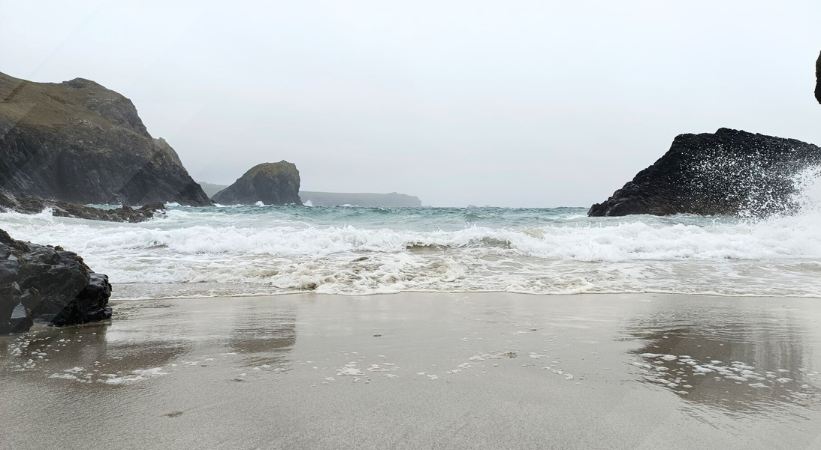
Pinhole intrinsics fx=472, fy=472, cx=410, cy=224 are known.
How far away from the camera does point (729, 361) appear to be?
10.1 feet

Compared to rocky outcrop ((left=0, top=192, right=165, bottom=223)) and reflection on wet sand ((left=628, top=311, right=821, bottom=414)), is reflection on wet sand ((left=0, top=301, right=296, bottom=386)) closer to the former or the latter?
reflection on wet sand ((left=628, top=311, right=821, bottom=414))

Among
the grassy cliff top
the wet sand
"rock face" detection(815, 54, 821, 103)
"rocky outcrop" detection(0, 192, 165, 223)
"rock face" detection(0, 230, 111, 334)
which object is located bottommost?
the wet sand

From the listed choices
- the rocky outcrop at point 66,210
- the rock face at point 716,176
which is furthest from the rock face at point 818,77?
the rock face at point 716,176

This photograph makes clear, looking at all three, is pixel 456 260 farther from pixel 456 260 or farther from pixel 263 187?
pixel 263 187

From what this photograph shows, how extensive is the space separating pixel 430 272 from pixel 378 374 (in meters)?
5.21

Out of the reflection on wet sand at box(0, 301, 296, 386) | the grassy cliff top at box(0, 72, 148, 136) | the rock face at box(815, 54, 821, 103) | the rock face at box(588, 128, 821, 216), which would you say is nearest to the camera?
the reflection on wet sand at box(0, 301, 296, 386)

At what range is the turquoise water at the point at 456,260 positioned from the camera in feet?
22.8

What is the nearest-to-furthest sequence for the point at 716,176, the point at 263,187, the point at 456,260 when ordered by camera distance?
the point at 456,260 → the point at 716,176 → the point at 263,187

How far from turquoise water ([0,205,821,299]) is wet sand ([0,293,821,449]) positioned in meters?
2.18

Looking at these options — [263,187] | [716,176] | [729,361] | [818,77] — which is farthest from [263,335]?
[263,187]

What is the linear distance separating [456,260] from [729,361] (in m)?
6.65

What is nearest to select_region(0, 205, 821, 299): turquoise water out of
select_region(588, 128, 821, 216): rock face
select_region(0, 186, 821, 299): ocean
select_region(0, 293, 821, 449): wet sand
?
select_region(0, 186, 821, 299): ocean

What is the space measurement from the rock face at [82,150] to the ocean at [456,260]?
143 ft

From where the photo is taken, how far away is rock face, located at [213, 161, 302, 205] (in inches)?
3723
